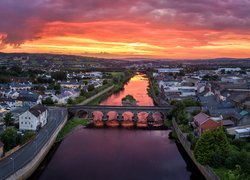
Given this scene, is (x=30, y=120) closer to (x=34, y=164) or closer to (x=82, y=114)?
(x=34, y=164)

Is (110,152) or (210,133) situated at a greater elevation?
(210,133)

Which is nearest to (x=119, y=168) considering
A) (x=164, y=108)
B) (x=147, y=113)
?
(x=164, y=108)

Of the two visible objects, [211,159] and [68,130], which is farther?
[68,130]

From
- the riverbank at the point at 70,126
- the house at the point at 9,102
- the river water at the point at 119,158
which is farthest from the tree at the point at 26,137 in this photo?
the house at the point at 9,102

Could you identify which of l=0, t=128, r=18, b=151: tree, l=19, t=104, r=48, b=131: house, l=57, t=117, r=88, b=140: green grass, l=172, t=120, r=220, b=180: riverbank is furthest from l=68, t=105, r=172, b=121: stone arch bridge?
l=0, t=128, r=18, b=151: tree

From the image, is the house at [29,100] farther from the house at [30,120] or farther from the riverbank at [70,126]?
the house at [30,120]

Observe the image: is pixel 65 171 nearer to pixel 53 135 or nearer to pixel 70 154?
pixel 70 154

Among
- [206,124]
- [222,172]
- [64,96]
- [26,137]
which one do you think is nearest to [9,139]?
[26,137]
